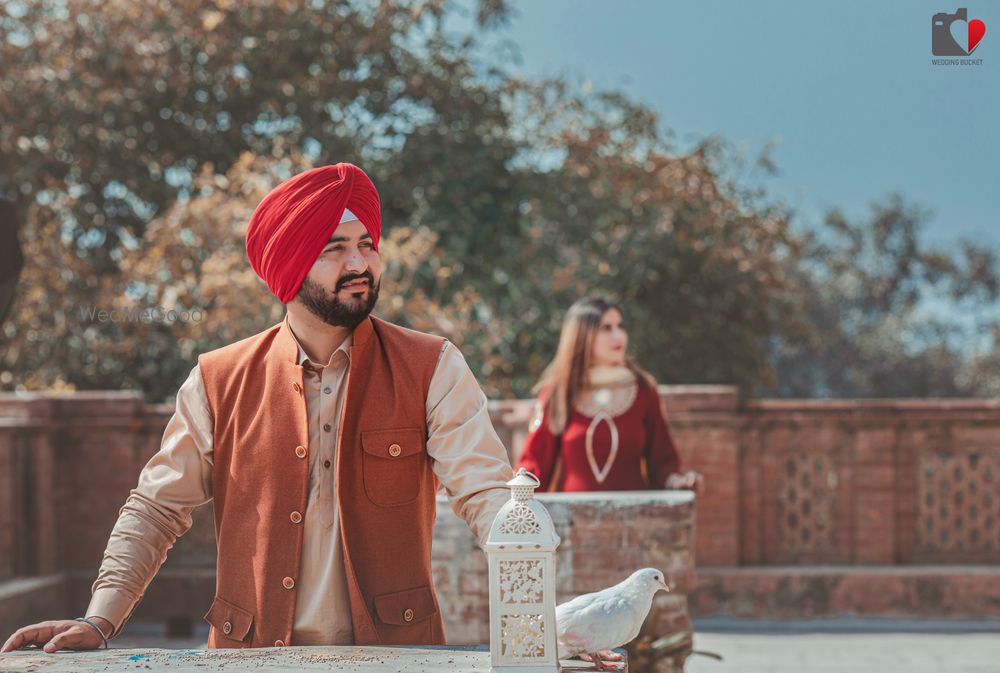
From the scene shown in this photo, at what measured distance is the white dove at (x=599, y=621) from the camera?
2.81 m

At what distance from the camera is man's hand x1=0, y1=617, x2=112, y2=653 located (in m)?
2.78

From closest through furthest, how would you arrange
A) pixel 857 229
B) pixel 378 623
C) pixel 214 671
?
pixel 214 671
pixel 378 623
pixel 857 229

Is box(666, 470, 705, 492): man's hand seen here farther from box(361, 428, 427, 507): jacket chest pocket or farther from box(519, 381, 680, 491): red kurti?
box(361, 428, 427, 507): jacket chest pocket

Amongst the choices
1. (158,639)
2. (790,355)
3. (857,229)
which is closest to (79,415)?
(158,639)

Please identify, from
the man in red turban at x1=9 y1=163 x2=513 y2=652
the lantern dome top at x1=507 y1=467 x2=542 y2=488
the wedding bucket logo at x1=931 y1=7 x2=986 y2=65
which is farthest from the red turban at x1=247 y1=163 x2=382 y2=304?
the wedding bucket logo at x1=931 y1=7 x2=986 y2=65

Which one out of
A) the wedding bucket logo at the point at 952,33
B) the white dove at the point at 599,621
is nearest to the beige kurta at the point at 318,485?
the white dove at the point at 599,621

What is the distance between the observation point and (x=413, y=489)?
9.81ft

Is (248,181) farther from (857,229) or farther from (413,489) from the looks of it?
(857,229)

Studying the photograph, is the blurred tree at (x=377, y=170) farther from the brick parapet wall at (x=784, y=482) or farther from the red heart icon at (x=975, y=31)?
the red heart icon at (x=975, y=31)

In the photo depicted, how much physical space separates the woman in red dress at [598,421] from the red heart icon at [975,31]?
494 centimetres

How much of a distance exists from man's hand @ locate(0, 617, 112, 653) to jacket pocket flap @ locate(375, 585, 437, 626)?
59 cm

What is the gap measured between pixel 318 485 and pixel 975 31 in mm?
8654

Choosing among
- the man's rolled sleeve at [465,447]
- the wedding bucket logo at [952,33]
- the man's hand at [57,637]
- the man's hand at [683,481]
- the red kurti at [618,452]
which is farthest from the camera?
the wedding bucket logo at [952,33]

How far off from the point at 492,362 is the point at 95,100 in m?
5.57
